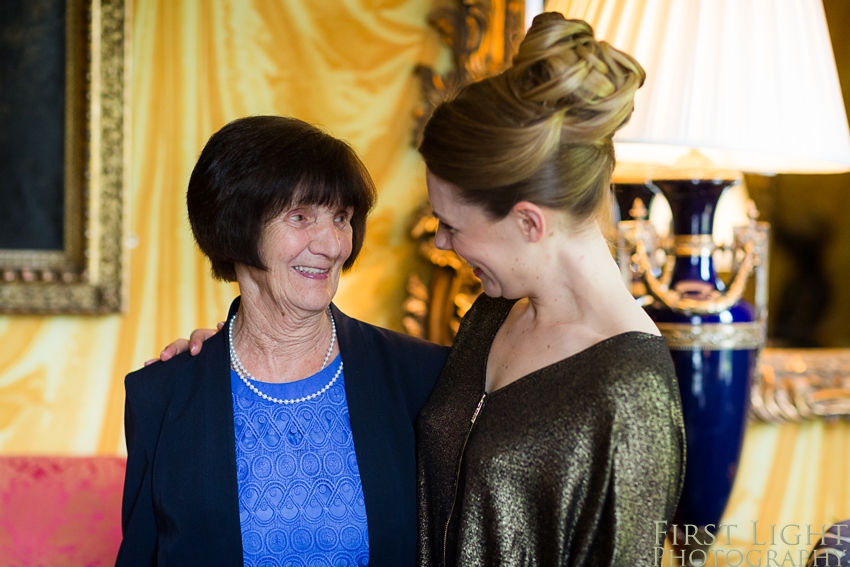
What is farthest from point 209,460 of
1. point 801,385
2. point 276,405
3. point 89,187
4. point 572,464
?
point 801,385

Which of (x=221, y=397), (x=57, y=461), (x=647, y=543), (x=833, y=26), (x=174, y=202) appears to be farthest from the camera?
(x=174, y=202)

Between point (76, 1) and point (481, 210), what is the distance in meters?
1.95

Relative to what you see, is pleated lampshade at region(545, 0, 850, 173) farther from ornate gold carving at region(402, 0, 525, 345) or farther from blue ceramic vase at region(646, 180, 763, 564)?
ornate gold carving at region(402, 0, 525, 345)

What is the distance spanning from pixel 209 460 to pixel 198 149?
5.03 feet

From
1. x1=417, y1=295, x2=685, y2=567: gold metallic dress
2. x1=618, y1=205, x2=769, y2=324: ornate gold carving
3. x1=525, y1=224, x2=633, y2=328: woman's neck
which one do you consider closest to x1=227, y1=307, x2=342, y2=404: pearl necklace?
x1=417, y1=295, x2=685, y2=567: gold metallic dress

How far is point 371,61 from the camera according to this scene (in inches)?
112

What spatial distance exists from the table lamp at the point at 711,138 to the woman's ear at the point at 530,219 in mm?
560

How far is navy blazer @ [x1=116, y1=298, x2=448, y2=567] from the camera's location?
59.0 inches

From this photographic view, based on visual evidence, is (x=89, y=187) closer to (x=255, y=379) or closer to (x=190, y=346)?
(x=190, y=346)

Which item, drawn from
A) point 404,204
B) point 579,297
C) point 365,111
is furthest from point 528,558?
point 365,111

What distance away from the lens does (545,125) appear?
48.7 inches

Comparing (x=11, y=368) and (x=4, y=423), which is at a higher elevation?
(x=11, y=368)

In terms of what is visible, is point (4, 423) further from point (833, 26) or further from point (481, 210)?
point (833, 26)

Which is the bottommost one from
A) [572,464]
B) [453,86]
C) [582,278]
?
[572,464]
